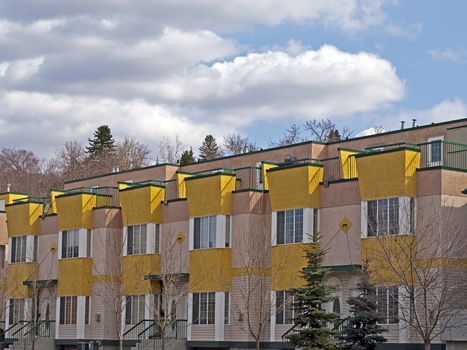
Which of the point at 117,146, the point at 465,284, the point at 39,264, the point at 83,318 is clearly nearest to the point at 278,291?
the point at 465,284

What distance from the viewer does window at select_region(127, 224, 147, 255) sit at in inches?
2256

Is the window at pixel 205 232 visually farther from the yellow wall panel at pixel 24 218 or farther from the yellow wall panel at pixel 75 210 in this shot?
the yellow wall panel at pixel 24 218

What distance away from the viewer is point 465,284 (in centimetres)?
4141

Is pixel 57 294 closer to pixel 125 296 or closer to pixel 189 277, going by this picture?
pixel 125 296

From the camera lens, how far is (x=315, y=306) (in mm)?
40844

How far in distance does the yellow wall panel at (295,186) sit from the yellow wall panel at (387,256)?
4467 mm

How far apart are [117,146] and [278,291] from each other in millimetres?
81837

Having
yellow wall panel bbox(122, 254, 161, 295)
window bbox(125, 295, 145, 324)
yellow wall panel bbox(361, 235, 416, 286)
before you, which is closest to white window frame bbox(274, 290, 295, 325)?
yellow wall panel bbox(361, 235, 416, 286)

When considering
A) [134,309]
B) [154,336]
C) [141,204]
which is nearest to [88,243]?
[141,204]

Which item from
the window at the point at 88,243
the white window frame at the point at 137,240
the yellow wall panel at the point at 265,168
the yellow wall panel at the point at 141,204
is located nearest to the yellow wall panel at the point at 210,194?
the yellow wall panel at the point at 265,168

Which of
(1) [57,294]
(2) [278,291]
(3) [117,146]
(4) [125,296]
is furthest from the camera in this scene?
(3) [117,146]

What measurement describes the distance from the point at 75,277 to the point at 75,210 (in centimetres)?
406

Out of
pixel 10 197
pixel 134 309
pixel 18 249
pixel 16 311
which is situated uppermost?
pixel 10 197

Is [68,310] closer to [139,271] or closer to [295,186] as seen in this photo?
[139,271]
